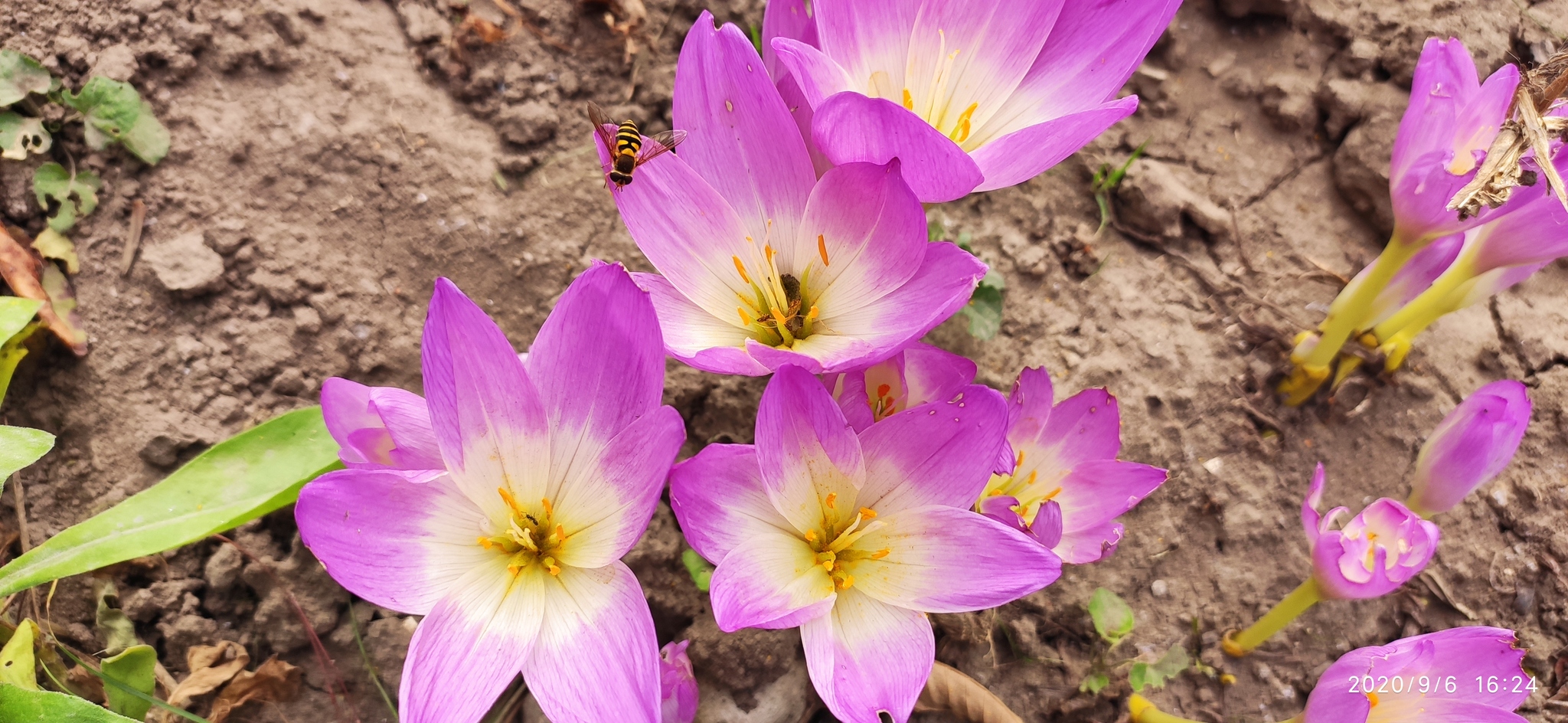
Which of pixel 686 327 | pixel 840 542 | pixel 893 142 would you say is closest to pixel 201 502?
pixel 686 327

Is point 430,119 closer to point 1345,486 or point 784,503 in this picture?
point 784,503

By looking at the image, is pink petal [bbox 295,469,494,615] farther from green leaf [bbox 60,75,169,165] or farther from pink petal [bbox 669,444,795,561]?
green leaf [bbox 60,75,169,165]

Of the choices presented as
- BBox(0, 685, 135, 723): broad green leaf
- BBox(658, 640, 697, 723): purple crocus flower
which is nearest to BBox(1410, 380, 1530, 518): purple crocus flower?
BBox(658, 640, 697, 723): purple crocus flower

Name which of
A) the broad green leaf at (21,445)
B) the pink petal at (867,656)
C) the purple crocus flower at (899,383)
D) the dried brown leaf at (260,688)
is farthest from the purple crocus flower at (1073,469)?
the broad green leaf at (21,445)

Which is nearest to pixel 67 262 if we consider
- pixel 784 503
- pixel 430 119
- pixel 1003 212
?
pixel 430 119

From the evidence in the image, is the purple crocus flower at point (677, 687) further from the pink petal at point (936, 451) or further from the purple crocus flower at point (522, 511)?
the pink petal at point (936, 451)

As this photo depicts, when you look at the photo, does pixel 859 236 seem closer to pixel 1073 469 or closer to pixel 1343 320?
pixel 1073 469

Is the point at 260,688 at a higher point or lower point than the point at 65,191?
lower
